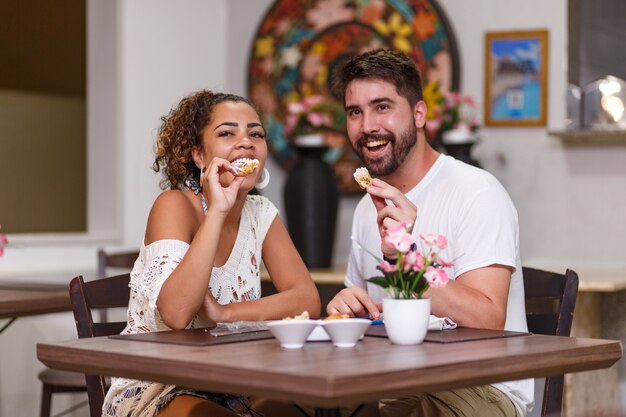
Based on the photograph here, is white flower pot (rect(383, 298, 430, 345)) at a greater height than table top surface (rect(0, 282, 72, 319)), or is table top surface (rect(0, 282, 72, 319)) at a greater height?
white flower pot (rect(383, 298, 430, 345))

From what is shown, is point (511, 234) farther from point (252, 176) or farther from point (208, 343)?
point (208, 343)

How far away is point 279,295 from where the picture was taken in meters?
2.50

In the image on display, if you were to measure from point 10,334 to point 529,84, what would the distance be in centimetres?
236

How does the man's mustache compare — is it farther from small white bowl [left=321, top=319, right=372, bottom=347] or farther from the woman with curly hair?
small white bowl [left=321, top=319, right=372, bottom=347]

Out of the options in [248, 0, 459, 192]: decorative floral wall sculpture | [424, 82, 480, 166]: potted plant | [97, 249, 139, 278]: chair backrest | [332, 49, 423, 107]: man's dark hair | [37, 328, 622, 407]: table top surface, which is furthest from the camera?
[248, 0, 459, 192]: decorative floral wall sculpture

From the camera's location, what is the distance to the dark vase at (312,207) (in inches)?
174

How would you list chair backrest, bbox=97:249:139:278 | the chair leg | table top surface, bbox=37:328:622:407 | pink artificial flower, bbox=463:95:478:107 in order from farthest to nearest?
pink artificial flower, bbox=463:95:478:107 → chair backrest, bbox=97:249:139:278 → the chair leg → table top surface, bbox=37:328:622:407

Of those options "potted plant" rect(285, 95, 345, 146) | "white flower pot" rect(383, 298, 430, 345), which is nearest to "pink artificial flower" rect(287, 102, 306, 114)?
"potted plant" rect(285, 95, 345, 146)

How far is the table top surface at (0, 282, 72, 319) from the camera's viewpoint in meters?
2.96

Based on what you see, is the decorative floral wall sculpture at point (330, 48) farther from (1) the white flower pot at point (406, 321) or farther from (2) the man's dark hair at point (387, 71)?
(1) the white flower pot at point (406, 321)

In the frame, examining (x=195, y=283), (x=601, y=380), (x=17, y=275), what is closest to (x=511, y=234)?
(x=195, y=283)

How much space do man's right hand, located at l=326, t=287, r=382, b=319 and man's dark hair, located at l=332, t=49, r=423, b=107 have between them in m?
0.66

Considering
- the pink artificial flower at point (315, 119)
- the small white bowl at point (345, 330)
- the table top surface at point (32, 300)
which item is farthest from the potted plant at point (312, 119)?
the small white bowl at point (345, 330)

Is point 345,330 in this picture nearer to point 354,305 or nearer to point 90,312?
point 354,305
